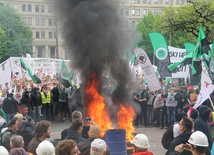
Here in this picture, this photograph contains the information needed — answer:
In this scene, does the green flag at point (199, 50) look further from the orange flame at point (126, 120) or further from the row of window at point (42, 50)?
the row of window at point (42, 50)

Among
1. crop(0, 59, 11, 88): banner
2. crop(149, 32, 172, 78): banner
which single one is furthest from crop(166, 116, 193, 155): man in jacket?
crop(0, 59, 11, 88): banner

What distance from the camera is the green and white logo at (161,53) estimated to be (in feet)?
50.0

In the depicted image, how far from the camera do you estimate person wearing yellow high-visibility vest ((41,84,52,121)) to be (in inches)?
639

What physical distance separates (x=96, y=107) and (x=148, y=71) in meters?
4.71

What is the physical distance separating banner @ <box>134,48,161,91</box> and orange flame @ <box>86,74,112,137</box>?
4028 mm

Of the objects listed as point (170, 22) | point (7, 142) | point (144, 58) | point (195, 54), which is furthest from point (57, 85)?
point (170, 22)

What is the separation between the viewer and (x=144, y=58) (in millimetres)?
14094

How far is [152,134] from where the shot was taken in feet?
44.1

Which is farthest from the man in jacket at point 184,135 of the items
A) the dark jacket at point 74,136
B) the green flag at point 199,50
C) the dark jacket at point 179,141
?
the green flag at point 199,50

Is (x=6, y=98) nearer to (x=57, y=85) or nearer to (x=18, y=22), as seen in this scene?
(x=57, y=85)

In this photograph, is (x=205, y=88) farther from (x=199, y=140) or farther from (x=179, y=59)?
(x=179, y=59)

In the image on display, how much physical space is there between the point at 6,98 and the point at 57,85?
326 centimetres

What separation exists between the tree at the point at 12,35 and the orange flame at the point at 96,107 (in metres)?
50.7

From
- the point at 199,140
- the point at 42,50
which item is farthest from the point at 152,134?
the point at 42,50
